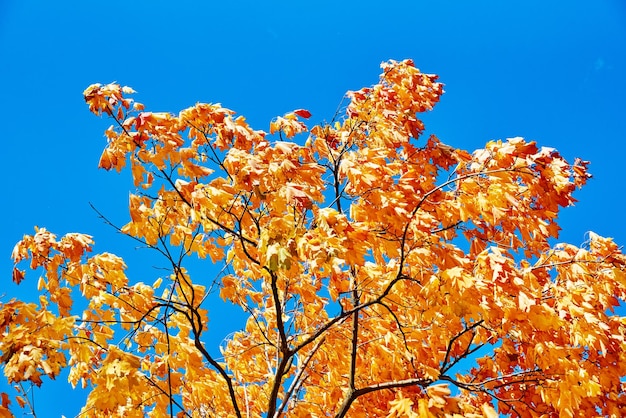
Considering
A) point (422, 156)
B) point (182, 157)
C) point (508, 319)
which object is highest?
point (422, 156)

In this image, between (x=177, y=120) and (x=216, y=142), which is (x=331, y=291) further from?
(x=177, y=120)

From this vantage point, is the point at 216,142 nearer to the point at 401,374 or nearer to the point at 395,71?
the point at 395,71

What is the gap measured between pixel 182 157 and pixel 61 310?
180 cm

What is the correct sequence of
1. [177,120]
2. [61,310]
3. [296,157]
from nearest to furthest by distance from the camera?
[296,157]
[177,120]
[61,310]

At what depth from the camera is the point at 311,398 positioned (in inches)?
212

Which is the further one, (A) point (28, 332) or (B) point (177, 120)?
(B) point (177, 120)

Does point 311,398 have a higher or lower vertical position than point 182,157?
lower

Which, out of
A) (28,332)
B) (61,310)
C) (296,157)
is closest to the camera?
(28,332)

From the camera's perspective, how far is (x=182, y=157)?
10.9 ft

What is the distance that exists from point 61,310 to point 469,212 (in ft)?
11.2

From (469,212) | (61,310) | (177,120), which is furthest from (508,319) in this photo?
(61,310)

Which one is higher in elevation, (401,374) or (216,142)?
(216,142)

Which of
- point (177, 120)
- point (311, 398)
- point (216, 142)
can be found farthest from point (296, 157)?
point (311, 398)

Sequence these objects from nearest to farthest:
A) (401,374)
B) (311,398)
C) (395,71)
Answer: (401,374)
(395,71)
(311,398)
